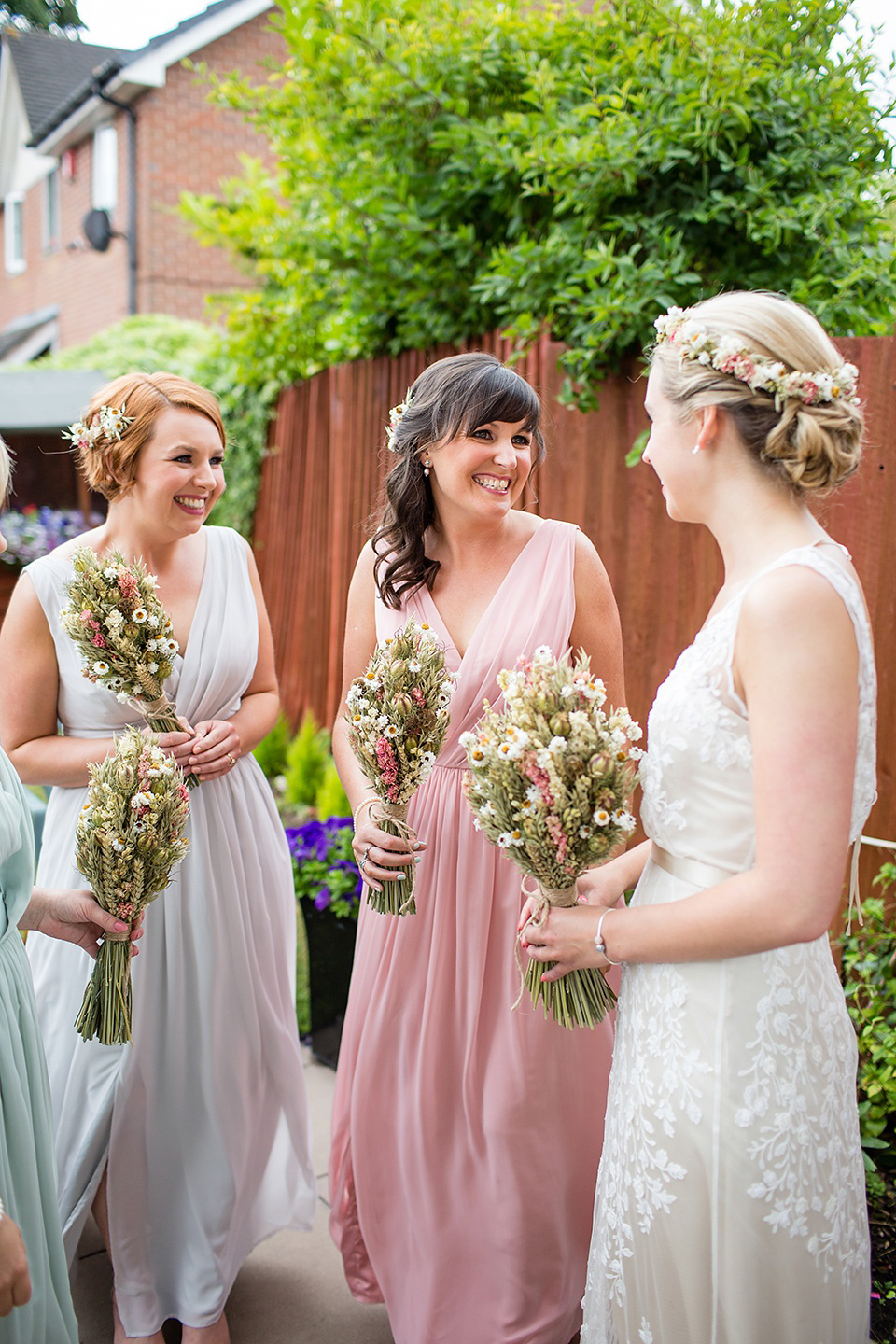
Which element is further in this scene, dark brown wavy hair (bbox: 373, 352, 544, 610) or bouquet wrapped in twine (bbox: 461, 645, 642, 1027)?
dark brown wavy hair (bbox: 373, 352, 544, 610)

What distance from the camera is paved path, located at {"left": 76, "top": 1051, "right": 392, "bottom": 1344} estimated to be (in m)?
3.09

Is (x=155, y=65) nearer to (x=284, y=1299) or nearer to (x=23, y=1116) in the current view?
(x=284, y=1299)

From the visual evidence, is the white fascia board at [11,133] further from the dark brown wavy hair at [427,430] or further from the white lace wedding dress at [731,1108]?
the white lace wedding dress at [731,1108]

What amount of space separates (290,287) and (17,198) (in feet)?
66.6

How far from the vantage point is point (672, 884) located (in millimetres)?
1979

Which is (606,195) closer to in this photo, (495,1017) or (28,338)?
(495,1017)

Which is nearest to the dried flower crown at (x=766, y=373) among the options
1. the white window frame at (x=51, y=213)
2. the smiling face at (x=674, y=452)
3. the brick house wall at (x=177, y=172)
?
the smiling face at (x=674, y=452)

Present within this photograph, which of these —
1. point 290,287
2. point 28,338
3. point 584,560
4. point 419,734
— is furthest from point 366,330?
point 28,338

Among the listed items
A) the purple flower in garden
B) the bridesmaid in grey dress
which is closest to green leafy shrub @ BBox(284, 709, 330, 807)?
the purple flower in garden

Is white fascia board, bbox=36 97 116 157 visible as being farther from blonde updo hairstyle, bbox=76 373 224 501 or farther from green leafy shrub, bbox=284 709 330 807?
blonde updo hairstyle, bbox=76 373 224 501

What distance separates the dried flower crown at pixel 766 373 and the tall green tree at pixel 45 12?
6.45 m

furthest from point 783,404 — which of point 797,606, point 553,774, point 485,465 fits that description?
Answer: point 485,465

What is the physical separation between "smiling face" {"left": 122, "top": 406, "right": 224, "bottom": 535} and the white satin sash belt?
1678 millimetres

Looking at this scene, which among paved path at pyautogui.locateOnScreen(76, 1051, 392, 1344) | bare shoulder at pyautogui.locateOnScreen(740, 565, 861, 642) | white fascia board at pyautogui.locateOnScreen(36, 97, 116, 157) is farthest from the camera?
white fascia board at pyautogui.locateOnScreen(36, 97, 116, 157)
